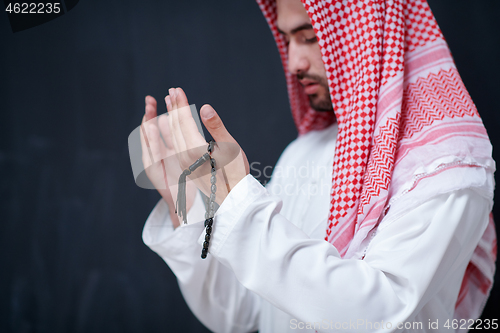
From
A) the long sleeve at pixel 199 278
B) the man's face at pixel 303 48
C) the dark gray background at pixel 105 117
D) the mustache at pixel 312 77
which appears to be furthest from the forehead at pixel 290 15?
the long sleeve at pixel 199 278

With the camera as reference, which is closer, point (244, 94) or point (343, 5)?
point (343, 5)

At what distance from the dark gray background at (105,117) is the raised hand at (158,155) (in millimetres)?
302

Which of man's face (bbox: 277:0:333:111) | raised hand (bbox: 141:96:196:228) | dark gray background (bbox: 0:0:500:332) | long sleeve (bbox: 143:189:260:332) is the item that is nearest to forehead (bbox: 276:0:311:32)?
man's face (bbox: 277:0:333:111)

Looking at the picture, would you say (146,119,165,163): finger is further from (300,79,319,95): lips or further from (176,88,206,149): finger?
(300,79,319,95): lips

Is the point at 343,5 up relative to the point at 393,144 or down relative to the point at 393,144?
up

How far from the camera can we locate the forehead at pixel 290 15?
923 millimetres

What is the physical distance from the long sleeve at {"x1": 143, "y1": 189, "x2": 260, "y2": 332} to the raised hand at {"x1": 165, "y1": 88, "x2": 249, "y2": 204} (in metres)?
0.21

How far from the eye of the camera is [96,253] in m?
1.23

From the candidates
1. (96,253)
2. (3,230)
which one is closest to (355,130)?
(96,253)

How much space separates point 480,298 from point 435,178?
1.72 ft

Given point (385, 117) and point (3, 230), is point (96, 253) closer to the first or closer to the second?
point (3, 230)

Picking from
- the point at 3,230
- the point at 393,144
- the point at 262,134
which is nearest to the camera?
the point at 393,144

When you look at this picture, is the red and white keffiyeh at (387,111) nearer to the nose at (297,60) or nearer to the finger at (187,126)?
the nose at (297,60)

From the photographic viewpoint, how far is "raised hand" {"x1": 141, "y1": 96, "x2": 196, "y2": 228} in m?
0.81
